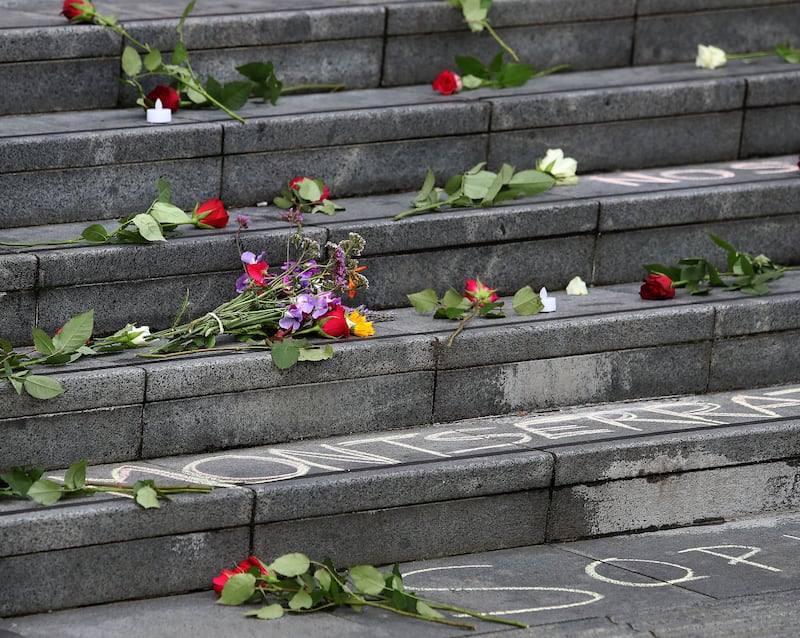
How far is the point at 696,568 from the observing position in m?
5.06

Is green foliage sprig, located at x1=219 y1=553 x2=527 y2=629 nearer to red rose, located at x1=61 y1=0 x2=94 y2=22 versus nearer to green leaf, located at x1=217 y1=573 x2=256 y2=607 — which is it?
green leaf, located at x1=217 y1=573 x2=256 y2=607

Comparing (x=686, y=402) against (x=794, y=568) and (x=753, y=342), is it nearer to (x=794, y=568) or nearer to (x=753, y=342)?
(x=753, y=342)

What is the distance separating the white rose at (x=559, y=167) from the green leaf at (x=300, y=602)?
2.51m

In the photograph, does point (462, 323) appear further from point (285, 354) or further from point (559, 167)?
point (559, 167)

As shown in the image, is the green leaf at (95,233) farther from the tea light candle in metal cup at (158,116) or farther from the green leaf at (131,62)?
the green leaf at (131,62)

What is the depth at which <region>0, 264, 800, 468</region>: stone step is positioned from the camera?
16.3 ft

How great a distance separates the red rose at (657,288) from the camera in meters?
5.99

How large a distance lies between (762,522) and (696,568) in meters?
0.56

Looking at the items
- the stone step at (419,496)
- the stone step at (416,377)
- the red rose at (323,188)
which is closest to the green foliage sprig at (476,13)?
the red rose at (323,188)

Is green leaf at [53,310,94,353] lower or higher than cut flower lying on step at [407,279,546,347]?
lower

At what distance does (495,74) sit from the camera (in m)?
6.89

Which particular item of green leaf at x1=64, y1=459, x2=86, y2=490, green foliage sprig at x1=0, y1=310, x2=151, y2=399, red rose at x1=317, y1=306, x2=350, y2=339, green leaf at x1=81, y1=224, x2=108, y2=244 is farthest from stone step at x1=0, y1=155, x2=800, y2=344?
green leaf at x1=64, y1=459, x2=86, y2=490

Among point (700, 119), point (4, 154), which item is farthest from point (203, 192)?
point (700, 119)

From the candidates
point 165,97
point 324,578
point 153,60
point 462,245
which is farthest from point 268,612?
point 153,60
